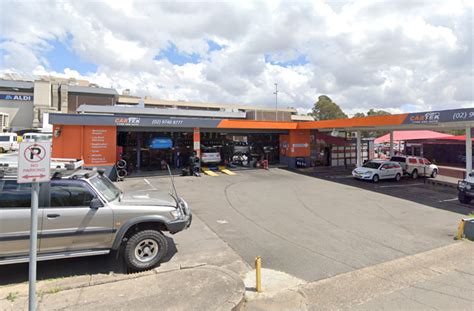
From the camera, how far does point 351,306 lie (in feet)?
14.4

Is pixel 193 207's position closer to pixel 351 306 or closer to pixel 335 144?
pixel 351 306

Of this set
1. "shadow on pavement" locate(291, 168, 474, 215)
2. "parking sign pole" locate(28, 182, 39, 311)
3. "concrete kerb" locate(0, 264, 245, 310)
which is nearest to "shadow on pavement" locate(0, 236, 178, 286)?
"concrete kerb" locate(0, 264, 245, 310)

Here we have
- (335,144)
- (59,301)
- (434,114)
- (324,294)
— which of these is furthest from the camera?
(335,144)

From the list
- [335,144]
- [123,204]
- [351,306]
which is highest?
[335,144]

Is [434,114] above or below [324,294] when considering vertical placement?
above

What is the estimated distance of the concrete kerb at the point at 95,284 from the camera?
4373mm

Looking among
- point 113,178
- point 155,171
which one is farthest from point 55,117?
point 155,171

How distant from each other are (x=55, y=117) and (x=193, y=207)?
1180cm

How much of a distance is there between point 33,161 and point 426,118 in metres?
17.5

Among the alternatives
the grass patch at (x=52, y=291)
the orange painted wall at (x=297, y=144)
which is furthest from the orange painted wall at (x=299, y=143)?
the grass patch at (x=52, y=291)

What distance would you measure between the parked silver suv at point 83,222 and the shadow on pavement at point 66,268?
0.43 m

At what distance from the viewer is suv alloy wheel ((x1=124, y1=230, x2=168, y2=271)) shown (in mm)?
5312

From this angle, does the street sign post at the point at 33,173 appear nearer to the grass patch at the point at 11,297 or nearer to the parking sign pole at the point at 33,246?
the parking sign pole at the point at 33,246

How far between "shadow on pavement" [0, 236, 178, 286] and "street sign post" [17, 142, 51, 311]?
1.92 meters
